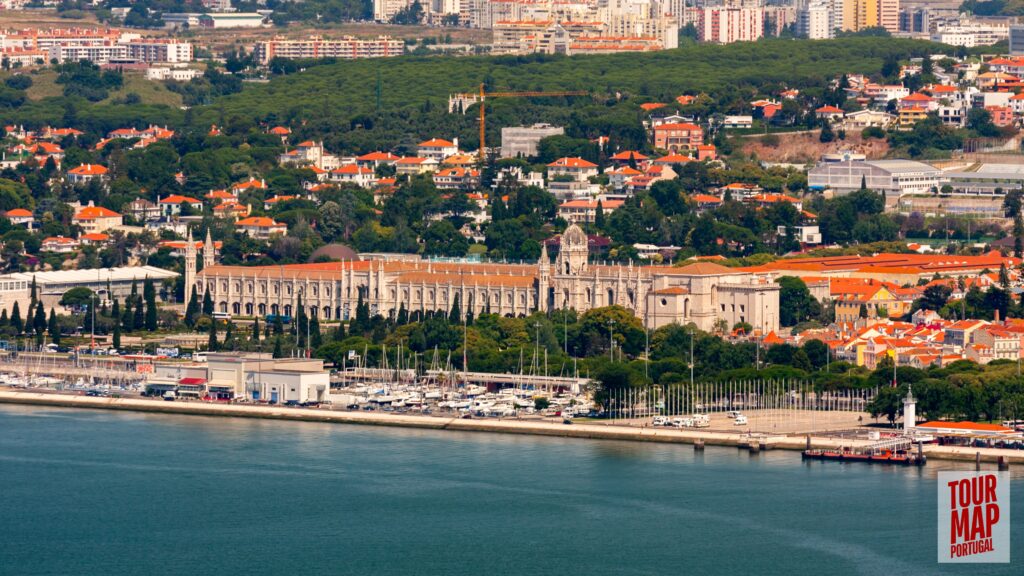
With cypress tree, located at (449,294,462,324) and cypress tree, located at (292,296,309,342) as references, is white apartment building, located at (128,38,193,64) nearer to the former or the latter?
cypress tree, located at (292,296,309,342)

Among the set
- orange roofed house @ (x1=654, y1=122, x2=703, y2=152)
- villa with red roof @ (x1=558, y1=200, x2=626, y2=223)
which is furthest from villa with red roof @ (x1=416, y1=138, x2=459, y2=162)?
villa with red roof @ (x1=558, y1=200, x2=626, y2=223)

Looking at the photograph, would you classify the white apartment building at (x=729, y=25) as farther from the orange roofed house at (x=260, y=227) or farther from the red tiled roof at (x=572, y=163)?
the orange roofed house at (x=260, y=227)

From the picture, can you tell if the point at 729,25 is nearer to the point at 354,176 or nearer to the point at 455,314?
the point at 354,176

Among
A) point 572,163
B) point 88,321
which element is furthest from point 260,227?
point 88,321

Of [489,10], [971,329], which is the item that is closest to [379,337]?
[971,329]

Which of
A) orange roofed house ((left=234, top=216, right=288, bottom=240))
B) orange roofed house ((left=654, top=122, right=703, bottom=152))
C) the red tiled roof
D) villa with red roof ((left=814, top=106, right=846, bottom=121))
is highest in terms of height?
villa with red roof ((left=814, top=106, right=846, bottom=121))

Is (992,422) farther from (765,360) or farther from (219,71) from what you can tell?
(219,71)
